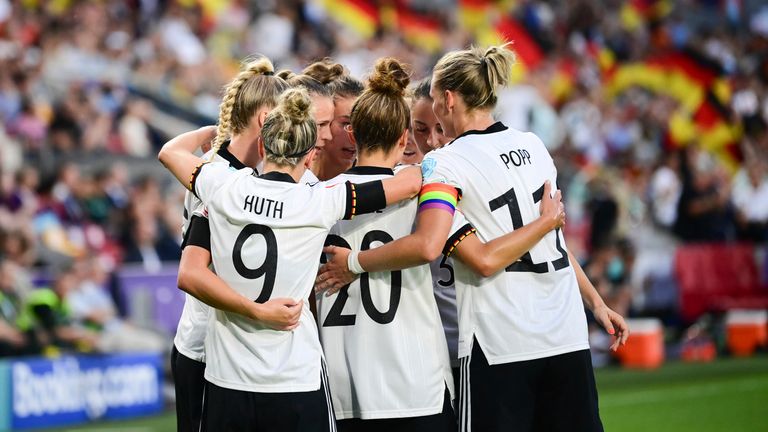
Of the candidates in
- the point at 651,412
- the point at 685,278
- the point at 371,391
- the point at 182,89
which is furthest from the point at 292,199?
the point at 685,278

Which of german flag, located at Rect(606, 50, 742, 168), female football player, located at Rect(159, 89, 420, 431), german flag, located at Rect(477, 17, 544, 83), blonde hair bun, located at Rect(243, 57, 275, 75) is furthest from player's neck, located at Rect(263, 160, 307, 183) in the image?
german flag, located at Rect(606, 50, 742, 168)

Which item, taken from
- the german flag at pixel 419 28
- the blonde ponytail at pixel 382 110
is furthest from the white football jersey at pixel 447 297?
the german flag at pixel 419 28

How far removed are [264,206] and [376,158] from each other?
53 centimetres

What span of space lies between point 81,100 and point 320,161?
28.1 feet

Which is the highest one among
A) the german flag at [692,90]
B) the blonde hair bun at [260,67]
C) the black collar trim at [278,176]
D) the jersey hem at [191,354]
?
the german flag at [692,90]

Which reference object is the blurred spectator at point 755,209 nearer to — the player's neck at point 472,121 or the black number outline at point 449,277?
the black number outline at point 449,277

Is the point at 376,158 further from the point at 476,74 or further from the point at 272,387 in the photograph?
the point at 272,387

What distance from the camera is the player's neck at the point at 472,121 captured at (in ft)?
14.7

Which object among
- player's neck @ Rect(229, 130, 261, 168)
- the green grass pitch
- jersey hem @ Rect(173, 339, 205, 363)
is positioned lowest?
the green grass pitch

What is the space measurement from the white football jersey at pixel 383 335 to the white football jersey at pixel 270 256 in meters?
0.20

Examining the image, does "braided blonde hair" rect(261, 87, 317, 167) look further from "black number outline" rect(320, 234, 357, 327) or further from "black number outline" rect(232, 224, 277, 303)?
"black number outline" rect(320, 234, 357, 327)

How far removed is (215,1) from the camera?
17.2 meters

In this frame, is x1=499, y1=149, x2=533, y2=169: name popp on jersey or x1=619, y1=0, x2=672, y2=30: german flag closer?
x1=499, y1=149, x2=533, y2=169: name popp on jersey

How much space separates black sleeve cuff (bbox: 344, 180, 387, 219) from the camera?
411 centimetres
